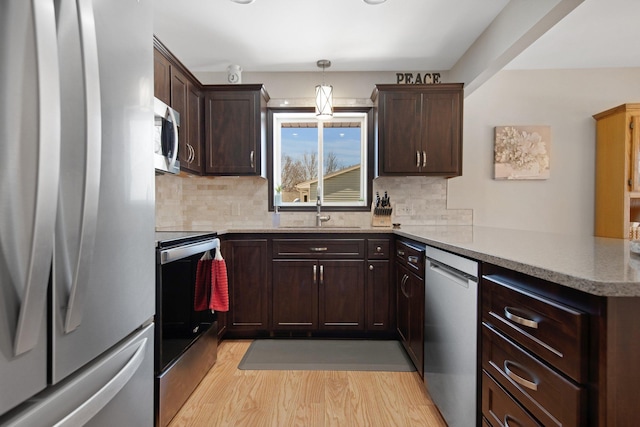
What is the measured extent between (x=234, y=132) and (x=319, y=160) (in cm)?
94

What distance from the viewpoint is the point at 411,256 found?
7.43 feet

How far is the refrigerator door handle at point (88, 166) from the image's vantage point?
70 centimetres

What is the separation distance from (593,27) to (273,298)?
11.2 feet

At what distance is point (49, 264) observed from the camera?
62 centimetres

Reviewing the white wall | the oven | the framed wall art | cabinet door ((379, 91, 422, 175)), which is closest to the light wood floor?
the oven

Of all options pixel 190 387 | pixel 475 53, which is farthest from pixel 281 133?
pixel 190 387

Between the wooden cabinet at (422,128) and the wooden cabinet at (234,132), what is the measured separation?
119 cm

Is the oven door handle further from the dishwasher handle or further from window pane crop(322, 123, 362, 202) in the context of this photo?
window pane crop(322, 123, 362, 202)

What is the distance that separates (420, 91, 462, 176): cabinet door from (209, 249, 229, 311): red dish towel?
2.01 metres

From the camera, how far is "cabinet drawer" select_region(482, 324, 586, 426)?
0.78 metres

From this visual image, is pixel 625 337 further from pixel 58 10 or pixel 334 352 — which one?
pixel 334 352

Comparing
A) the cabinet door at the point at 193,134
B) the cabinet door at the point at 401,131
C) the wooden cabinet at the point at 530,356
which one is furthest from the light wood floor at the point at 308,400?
the cabinet door at the point at 401,131

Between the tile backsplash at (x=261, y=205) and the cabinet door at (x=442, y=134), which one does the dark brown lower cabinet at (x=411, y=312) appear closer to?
the tile backsplash at (x=261, y=205)

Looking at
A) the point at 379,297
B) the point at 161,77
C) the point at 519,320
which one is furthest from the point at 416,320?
the point at 161,77
